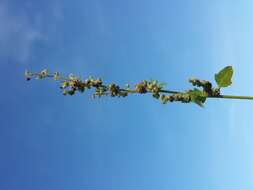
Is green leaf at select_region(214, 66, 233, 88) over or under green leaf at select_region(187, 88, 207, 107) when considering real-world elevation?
over

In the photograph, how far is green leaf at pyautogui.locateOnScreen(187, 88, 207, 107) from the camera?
14.5 ft

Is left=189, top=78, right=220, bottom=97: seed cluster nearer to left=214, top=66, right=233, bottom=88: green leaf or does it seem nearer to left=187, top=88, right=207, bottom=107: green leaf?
left=187, top=88, right=207, bottom=107: green leaf

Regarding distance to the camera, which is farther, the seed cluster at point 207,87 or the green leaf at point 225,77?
the green leaf at point 225,77

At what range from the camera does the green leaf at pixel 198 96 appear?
4411mm

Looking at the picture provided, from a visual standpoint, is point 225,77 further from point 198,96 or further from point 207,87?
point 198,96

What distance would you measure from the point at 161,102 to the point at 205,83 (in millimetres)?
642

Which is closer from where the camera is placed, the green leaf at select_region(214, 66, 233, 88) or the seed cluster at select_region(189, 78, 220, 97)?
the seed cluster at select_region(189, 78, 220, 97)

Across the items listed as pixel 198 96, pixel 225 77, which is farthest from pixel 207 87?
pixel 225 77

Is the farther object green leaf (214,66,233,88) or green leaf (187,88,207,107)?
green leaf (214,66,233,88)

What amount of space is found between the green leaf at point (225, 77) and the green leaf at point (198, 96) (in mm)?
394

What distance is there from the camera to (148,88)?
4.65 metres

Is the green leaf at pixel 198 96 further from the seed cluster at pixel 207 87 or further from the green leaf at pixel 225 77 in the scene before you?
the green leaf at pixel 225 77

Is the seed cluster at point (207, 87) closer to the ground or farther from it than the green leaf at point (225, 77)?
closer to the ground

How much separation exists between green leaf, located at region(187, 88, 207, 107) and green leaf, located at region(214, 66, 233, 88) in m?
Result: 0.39
